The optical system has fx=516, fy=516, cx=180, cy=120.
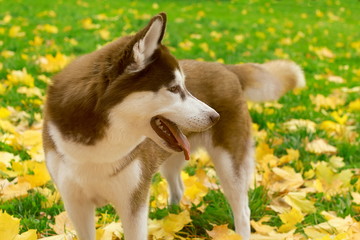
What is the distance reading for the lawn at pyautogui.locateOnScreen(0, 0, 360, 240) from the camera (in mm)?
3051

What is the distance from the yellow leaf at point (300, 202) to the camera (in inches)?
131

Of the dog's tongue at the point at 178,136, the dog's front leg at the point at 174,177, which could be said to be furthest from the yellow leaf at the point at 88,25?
the dog's tongue at the point at 178,136

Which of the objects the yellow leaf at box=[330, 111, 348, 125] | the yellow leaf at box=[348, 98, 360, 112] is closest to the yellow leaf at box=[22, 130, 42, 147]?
the yellow leaf at box=[330, 111, 348, 125]

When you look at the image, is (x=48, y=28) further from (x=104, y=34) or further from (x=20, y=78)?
(x=20, y=78)

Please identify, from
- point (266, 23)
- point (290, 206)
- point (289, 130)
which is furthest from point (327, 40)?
point (290, 206)

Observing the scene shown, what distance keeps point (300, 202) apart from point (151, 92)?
1.65 m

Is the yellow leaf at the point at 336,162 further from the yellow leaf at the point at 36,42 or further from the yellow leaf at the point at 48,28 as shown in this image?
the yellow leaf at the point at 48,28

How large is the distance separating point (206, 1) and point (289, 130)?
11.0 metres

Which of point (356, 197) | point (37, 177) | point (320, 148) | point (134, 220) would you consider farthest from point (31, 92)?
point (356, 197)

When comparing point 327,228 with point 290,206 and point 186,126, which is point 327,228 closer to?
point 290,206

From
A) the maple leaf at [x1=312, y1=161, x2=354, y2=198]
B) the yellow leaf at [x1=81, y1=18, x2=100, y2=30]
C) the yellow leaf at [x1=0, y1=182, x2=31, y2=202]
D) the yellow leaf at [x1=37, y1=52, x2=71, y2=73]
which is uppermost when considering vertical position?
the yellow leaf at [x1=0, y1=182, x2=31, y2=202]

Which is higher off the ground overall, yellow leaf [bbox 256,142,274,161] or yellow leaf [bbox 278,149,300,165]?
yellow leaf [bbox 278,149,300,165]

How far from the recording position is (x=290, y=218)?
3041 millimetres

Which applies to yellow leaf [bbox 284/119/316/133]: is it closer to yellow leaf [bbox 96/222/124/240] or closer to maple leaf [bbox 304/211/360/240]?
maple leaf [bbox 304/211/360/240]
